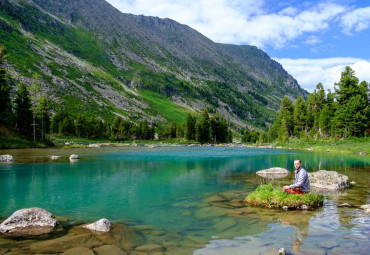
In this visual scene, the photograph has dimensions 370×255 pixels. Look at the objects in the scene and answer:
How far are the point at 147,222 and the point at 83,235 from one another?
3660 mm

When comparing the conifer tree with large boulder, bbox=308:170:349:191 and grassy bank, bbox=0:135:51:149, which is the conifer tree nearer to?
large boulder, bbox=308:170:349:191

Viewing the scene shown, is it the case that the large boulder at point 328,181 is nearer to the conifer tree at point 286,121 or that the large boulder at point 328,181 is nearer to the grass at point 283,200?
the grass at point 283,200

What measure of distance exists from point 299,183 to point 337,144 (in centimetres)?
7773

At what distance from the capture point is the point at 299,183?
17.0 meters

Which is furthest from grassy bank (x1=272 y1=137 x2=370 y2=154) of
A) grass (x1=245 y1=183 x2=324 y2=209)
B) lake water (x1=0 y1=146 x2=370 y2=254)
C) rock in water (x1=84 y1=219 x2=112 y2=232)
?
rock in water (x1=84 y1=219 x2=112 y2=232)

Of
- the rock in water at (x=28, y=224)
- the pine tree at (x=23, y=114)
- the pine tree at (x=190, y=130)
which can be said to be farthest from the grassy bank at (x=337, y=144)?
the pine tree at (x=23, y=114)

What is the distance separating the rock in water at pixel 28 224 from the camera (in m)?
12.4

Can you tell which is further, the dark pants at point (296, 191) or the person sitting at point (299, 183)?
the dark pants at point (296, 191)

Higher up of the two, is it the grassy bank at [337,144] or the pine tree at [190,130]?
the pine tree at [190,130]

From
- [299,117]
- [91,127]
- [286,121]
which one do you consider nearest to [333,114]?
[299,117]

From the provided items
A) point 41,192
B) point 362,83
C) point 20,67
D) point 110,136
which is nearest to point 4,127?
point 41,192

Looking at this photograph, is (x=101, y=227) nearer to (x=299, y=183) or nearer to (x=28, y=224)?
(x=28, y=224)

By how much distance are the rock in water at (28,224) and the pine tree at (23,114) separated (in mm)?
76176

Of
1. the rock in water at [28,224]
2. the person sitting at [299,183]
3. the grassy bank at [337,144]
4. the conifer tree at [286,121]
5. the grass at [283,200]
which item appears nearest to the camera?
the rock in water at [28,224]
